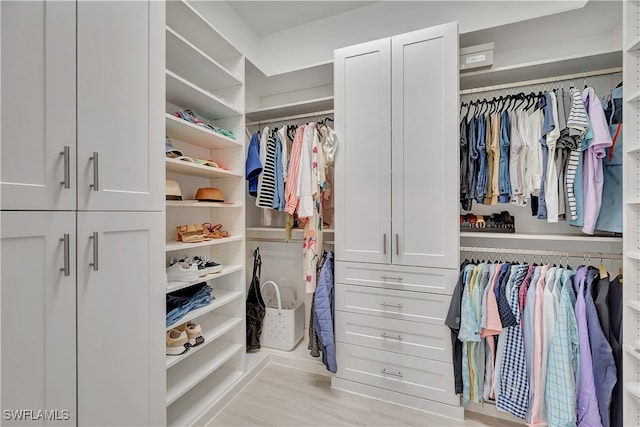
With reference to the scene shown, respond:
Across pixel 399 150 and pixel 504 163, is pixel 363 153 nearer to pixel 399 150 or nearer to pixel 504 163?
pixel 399 150

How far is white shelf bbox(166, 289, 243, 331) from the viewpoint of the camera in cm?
157

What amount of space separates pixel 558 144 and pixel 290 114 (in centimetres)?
189

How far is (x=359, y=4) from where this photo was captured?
240cm

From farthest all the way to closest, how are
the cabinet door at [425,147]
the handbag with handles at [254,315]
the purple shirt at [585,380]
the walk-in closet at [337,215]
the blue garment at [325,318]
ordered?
the handbag with handles at [254,315] → the blue garment at [325,318] → the cabinet door at [425,147] → the purple shirt at [585,380] → the walk-in closet at [337,215]

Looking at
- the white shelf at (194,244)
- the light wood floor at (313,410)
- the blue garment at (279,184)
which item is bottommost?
the light wood floor at (313,410)

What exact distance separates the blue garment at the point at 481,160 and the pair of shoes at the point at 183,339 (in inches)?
75.1

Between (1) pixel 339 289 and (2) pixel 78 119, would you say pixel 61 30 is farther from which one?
(1) pixel 339 289

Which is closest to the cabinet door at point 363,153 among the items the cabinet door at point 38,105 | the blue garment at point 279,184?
the blue garment at point 279,184

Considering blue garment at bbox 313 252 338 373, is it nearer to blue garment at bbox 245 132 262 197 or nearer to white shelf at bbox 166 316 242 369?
white shelf at bbox 166 316 242 369

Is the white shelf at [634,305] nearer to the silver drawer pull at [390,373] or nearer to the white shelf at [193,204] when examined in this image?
the silver drawer pull at [390,373]

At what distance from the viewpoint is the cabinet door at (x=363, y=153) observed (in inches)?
72.2

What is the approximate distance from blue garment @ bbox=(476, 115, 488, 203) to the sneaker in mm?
1937

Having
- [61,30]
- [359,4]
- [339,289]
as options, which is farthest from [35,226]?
[359,4]

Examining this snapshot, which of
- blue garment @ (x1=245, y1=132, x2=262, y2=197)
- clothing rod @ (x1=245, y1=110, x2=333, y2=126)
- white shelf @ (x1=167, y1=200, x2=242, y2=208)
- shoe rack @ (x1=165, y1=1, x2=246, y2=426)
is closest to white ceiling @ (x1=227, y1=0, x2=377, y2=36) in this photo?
shoe rack @ (x1=165, y1=1, x2=246, y2=426)
